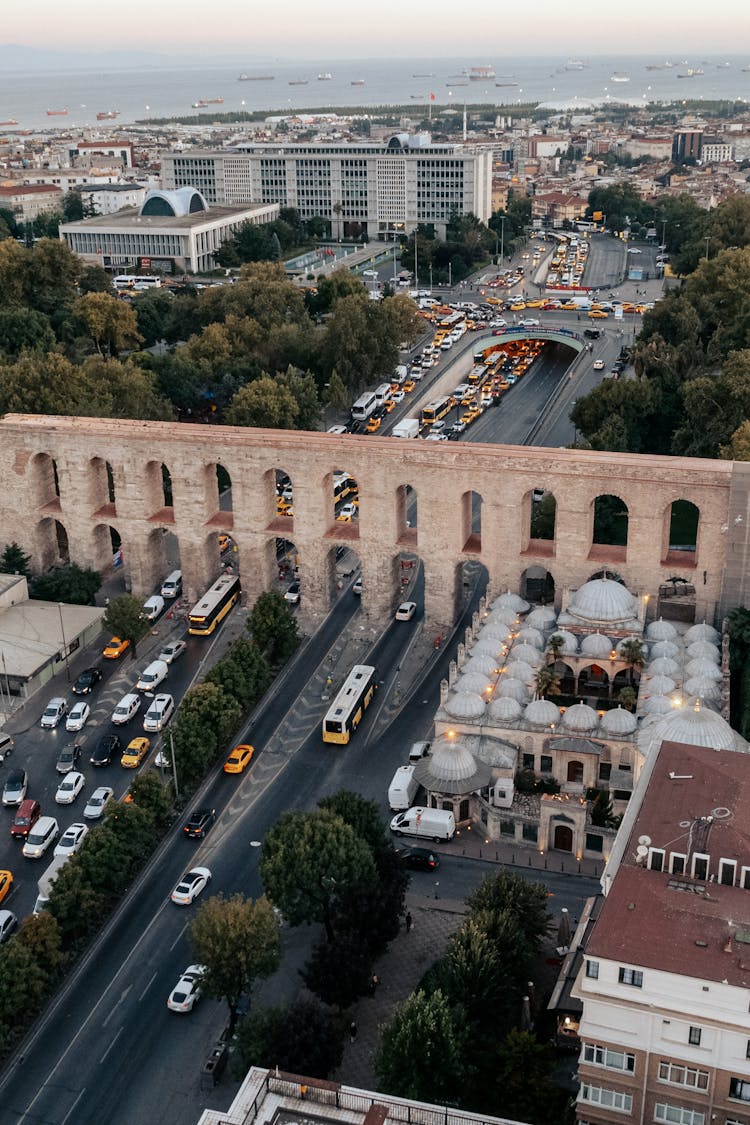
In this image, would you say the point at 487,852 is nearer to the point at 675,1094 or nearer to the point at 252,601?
the point at 675,1094

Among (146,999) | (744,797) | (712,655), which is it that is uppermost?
(744,797)

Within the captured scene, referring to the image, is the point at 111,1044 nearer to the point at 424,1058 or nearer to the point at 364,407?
the point at 424,1058

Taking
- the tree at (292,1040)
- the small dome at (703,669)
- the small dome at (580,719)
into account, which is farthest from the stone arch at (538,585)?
the tree at (292,1040)

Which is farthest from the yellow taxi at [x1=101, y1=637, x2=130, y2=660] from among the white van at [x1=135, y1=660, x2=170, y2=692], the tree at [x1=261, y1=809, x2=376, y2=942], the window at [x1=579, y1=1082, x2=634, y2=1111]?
the window at [x1=579, y1=1082, x2=634, y2=1111]

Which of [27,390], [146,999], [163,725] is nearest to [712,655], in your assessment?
[163,725]

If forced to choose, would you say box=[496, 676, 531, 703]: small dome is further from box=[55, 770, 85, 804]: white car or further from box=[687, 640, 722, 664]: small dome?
box=[55, 770, 85, 804]: white car

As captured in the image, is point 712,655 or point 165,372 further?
point 165,372

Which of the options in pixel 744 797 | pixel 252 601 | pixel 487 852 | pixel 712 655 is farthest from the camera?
pixel 252 601
